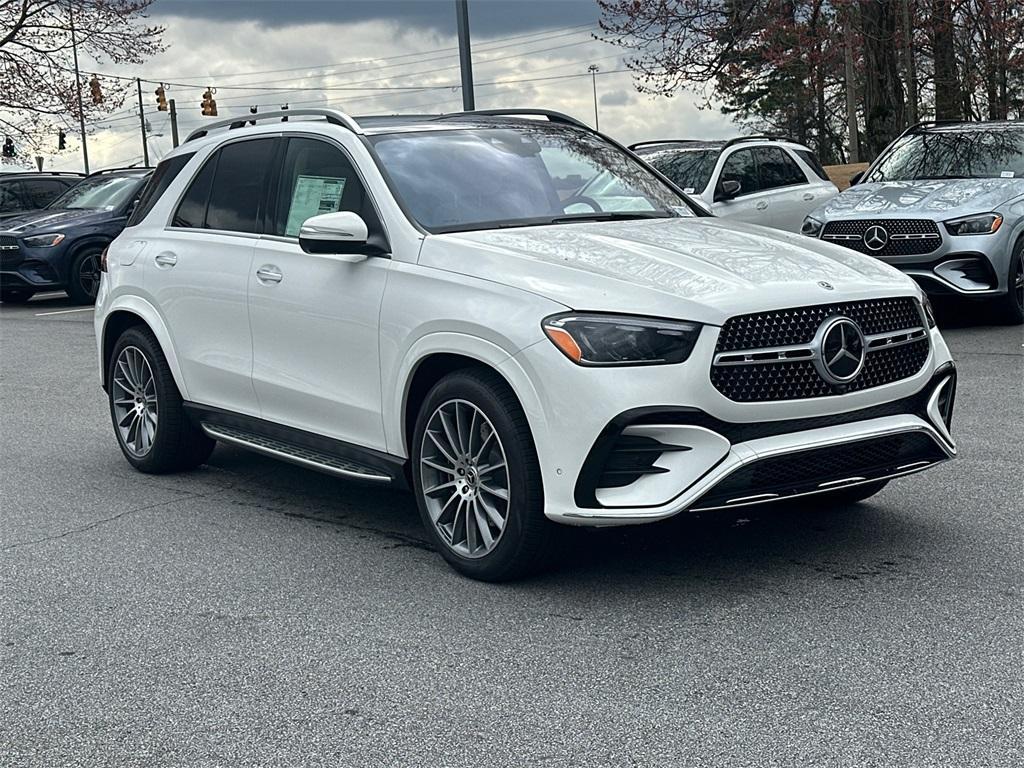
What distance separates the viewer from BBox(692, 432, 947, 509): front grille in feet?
15.4

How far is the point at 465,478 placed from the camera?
17.1 ft

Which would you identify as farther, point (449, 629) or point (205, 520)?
point (205, 520)

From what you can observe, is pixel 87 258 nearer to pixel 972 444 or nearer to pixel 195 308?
pixel 195 308

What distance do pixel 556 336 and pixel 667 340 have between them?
1.24 feet

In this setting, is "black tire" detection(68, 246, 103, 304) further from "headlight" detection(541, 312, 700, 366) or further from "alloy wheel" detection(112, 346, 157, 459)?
"headlight" detection(541, 312, 700, 366)

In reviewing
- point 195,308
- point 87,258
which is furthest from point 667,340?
point 87,258

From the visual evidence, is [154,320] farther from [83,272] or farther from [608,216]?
[83,272]

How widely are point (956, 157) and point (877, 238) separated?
69.7 inches

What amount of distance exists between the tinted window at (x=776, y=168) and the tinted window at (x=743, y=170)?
5.5 inches

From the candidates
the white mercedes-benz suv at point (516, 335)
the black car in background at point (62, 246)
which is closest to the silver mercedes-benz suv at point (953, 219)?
the white mercedes-benz suv at point (516, 335)

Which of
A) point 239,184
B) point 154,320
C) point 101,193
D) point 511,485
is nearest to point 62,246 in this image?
point 101,193

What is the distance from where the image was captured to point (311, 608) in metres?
5.01

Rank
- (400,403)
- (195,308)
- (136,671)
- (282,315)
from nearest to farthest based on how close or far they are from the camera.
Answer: (136,671)
(400,403)
(282,315)
(195,308)

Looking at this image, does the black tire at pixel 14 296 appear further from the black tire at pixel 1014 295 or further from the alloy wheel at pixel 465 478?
the alloy wheel at pixel 465 478
